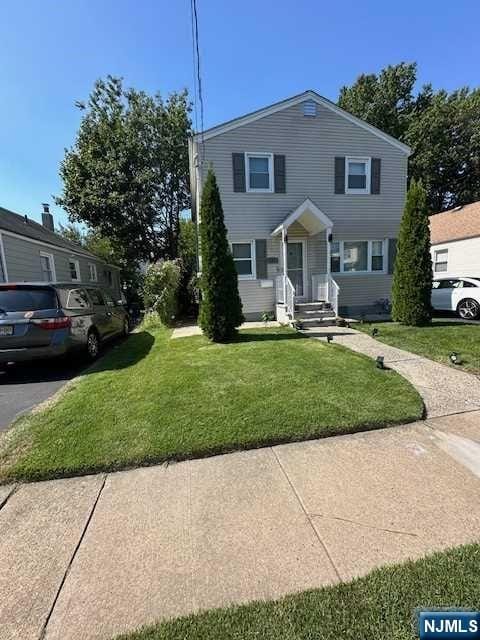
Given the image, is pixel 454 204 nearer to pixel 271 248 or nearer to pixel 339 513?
pixel 271 248

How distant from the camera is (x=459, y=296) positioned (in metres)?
11.1

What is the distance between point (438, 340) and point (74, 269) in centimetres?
1599

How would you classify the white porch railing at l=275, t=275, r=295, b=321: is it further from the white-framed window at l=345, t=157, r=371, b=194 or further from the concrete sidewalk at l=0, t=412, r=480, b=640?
the concrete sidewalk at l=0, t=412, r=480, b=640

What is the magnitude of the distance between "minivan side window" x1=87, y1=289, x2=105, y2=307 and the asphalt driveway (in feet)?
4.76

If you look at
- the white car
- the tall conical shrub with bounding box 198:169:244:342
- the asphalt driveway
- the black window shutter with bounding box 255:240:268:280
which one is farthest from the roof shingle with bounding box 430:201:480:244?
the asphalt driveway

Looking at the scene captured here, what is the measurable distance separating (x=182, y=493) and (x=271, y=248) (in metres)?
9.70

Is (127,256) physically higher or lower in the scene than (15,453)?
higher

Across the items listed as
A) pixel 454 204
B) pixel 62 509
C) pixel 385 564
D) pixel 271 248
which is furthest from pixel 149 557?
pixel 454 204

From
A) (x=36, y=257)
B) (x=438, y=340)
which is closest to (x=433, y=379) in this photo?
(x=438, y=340)

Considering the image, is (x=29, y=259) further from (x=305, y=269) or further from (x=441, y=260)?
(x=441, y=260)

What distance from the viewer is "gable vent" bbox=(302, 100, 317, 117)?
1096 cm

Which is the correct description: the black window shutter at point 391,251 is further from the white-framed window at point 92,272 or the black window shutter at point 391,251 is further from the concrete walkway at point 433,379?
the white-framed window at point 92,272

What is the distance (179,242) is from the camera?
21703 mm

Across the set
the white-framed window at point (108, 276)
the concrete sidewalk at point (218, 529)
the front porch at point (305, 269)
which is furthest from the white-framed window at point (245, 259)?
the white-framed window at point (108, 276)
